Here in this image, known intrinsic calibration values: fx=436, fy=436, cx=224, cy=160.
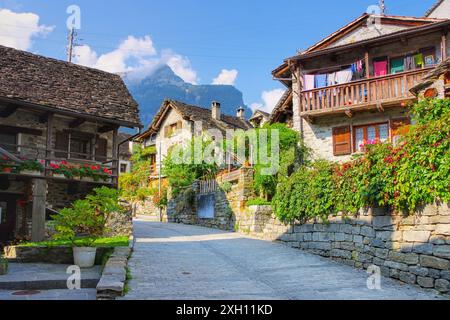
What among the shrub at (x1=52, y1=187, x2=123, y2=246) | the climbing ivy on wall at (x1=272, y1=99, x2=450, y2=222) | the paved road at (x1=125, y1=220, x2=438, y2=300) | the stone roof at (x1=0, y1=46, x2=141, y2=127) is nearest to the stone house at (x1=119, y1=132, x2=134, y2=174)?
the stone roof at (x1=0, y1=46, x2=141, y2=127)

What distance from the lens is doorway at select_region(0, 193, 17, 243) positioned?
16.4 metres

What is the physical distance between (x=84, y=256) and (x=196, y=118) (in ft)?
77.0

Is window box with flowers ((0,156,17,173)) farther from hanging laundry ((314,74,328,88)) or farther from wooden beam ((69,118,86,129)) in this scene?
hanging laundry ((314,74,328,88))

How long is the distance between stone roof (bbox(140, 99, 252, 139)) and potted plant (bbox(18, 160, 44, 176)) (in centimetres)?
1828

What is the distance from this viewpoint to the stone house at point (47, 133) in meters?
15.7

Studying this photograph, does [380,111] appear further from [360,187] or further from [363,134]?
[360,187]

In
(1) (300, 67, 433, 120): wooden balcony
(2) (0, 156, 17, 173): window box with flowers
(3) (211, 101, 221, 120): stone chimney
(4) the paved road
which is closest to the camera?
(4) the paved road

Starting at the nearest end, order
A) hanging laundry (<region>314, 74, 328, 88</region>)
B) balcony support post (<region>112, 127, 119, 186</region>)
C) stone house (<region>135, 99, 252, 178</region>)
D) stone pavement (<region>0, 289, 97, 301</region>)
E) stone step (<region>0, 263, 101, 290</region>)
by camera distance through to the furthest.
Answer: stone pavement (<region>0, 289, 97, 301</region>) < stone step (<region>0, 263, 101, 290</region>) < balcony support post (<region>112, 127, 119, 186</region>) < hanging laundry (<region>314, 74, 328, 88</region>) < stone house (<region>135, 99, 252, 178</region>)

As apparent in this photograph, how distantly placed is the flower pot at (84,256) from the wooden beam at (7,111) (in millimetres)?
8146

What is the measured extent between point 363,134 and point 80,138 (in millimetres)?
11843

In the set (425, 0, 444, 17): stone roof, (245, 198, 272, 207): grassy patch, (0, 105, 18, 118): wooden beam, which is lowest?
(245, 198, 272, 207): grassy patch

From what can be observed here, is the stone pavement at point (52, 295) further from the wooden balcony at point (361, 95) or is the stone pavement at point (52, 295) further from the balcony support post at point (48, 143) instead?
the wooden balcony at point (361, 95)

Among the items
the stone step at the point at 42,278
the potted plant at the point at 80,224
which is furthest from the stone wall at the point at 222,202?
the stone step at the point at 42,278
